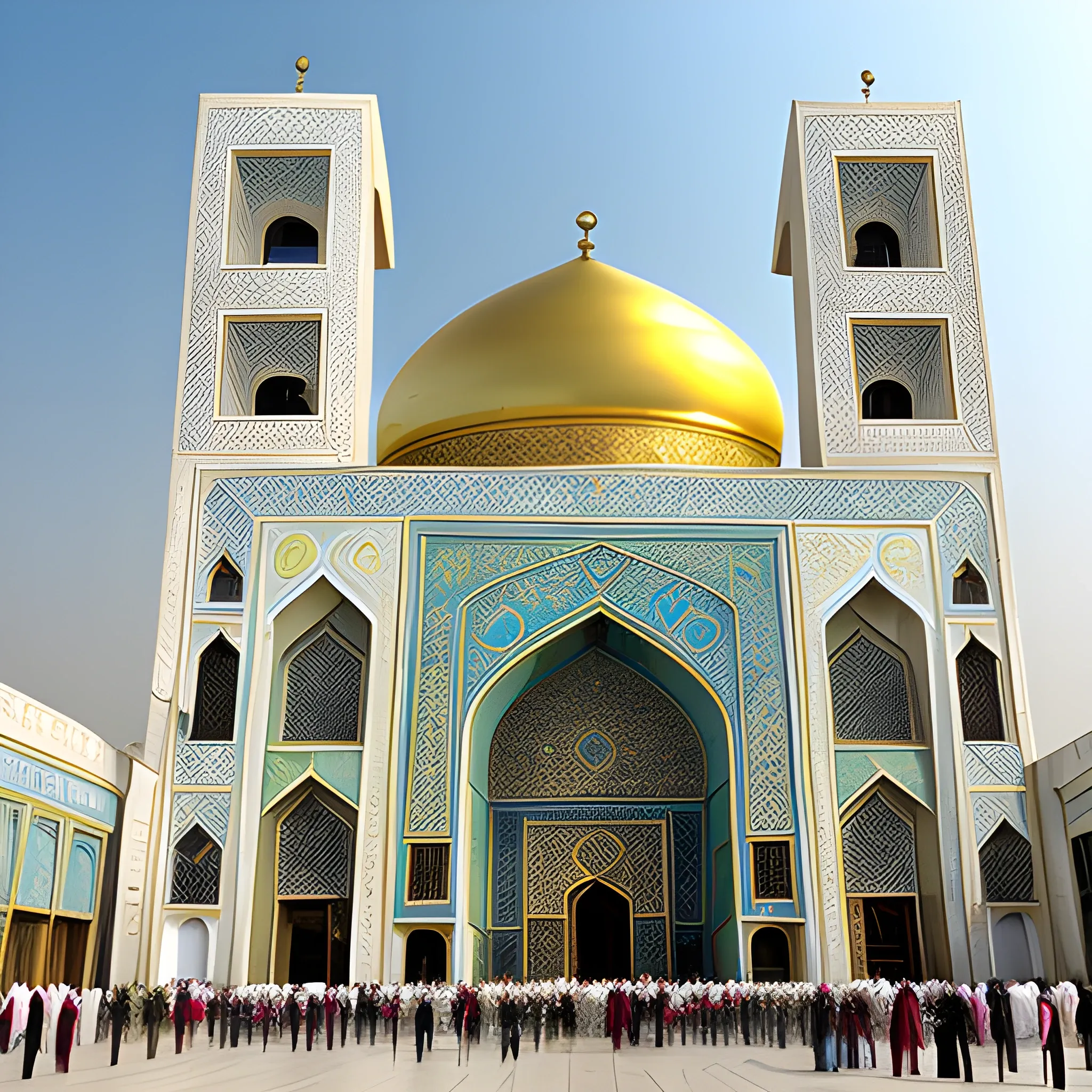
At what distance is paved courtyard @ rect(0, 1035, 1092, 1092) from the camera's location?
510cm

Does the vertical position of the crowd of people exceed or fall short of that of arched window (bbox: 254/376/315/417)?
it falls short

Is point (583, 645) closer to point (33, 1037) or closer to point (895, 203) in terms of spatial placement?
point (895, 203)

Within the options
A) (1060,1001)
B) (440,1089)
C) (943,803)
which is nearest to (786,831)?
(943,803)

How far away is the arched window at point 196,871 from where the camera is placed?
8.04 m

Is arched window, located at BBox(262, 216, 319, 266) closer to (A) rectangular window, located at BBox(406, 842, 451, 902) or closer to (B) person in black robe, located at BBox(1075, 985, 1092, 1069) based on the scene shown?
(A) rectangular window, located at BBox(406, 842, 451, 902)

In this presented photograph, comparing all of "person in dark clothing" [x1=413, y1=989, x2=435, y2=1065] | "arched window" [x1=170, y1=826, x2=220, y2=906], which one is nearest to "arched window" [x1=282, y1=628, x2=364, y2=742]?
"arched window" [x1=170, y1=826, x2=220, y2=906]

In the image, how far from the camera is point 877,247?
11.0m

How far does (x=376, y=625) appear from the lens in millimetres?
8625

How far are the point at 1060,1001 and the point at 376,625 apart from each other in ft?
14.9

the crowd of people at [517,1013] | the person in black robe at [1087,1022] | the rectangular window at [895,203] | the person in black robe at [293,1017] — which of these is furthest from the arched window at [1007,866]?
the rectangular window at [895,203]

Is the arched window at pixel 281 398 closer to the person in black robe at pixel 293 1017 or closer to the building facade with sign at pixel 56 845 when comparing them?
the building facade with sign at pixel 56 845

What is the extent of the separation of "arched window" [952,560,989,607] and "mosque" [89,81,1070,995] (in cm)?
2

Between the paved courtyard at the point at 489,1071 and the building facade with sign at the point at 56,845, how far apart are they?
2.09 feet

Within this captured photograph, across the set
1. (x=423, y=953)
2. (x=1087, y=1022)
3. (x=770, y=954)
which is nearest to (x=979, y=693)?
(x=770, y=954)
